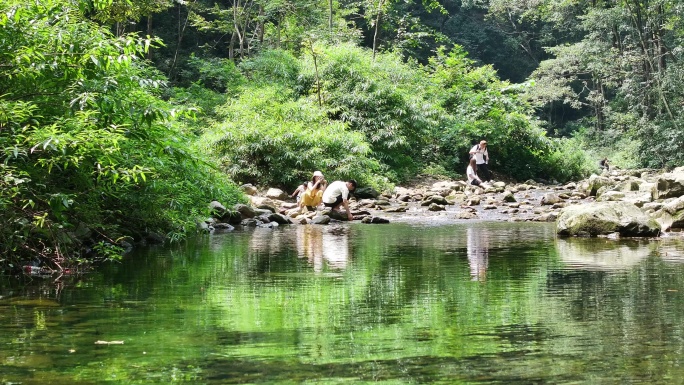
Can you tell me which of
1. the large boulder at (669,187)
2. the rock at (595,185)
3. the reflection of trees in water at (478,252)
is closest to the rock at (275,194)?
the reflection of trees in water at (478,252)

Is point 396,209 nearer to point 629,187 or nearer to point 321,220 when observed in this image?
point 321,220

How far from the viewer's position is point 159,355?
402 centimetres

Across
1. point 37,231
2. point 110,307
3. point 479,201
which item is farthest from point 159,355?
point 479,201

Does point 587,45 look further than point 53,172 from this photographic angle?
Yes

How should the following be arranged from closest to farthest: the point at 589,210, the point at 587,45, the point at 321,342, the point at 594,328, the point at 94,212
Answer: the point at 321,342
the point at 594,328
the point at 94,212
the point at 589,210
the point at 587,45

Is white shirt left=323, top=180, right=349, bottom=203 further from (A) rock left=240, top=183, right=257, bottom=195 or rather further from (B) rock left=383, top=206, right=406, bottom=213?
(A) rock left=240, top=183, right=257, bottom=195

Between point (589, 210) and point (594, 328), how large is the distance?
297 inches

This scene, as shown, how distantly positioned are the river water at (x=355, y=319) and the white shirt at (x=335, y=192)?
6.43 meters

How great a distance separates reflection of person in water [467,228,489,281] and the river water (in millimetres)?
77

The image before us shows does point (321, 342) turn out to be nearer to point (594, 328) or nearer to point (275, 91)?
point (594, 328)

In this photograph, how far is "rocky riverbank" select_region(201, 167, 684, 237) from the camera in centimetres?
1170

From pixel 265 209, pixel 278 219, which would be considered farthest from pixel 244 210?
pixel 265 209

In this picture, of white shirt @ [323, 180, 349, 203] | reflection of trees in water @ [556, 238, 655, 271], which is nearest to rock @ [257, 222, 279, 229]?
white shirt @ [323, 180, 349, 203]

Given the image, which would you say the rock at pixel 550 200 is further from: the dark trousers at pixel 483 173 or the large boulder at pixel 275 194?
the dark trousers at pixel 483 173
